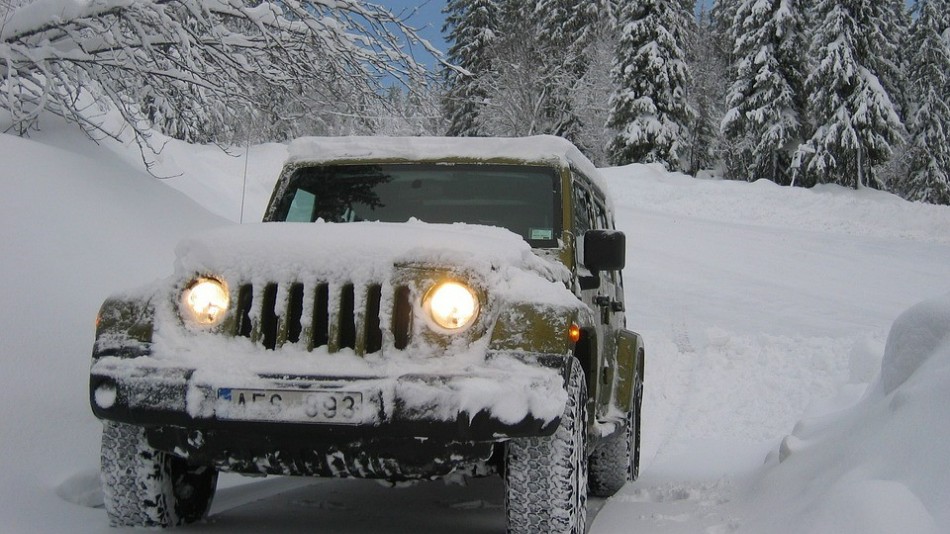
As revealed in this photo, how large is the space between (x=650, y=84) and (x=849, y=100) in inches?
315

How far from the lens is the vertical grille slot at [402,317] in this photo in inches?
124

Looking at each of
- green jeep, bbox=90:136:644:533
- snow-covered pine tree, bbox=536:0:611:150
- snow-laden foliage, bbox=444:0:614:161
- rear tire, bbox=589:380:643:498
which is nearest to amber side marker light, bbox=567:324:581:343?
green jeep, bbox=90:136:644:533

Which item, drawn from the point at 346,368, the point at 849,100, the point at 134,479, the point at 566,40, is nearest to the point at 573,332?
the point at 346,368

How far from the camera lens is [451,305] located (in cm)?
315

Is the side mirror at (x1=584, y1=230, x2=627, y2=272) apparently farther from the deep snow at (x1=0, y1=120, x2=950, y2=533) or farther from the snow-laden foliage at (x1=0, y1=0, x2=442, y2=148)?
the snow-laden foliage at (x1=0, y1=0, x2=442, y2=148)

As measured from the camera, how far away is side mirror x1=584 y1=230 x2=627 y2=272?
4.18 m

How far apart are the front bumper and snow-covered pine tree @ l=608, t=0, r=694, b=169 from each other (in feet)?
114

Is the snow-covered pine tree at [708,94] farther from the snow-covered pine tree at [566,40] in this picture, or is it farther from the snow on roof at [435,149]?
the snow on roof at [435,149]

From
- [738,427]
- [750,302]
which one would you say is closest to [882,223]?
[750,302]

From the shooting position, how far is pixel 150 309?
3.32m

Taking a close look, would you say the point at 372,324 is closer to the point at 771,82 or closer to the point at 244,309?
the point at 244,309

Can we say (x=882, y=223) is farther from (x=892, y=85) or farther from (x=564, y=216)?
(x=564, y=216)

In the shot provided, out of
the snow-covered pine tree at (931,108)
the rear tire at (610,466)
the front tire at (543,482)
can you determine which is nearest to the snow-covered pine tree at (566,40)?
the snow-covered pine tree at (931,108)

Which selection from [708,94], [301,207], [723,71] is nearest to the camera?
[301,207]
